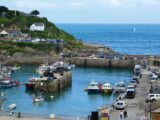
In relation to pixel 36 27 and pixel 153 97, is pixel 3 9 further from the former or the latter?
pixel 153 97

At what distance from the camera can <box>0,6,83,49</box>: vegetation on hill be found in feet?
396

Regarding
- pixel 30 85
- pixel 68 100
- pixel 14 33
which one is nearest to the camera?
pixel 68 100

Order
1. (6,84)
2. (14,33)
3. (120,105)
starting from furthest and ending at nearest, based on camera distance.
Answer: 1. (14,33)
2. (6,84)
3. (120,105)

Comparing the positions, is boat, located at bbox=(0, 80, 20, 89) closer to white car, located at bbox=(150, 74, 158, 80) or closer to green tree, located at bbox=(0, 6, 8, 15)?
white car, located at bbox=(150, 74, 158, 80)

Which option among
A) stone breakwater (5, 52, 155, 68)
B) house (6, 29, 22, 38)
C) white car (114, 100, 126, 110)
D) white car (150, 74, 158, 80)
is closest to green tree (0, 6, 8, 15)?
house (6, 29, 22, 38)

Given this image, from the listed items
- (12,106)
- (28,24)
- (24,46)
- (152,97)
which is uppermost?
(28,24)

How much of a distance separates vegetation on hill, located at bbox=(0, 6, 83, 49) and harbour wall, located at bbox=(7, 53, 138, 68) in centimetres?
1683

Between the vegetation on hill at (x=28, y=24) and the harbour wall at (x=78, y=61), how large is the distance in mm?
16828

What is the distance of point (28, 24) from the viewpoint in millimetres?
127812

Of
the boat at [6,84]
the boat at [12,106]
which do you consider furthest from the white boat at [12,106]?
the boat at [6,84]

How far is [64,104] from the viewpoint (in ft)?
187

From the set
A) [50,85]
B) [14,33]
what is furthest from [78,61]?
[50,85]

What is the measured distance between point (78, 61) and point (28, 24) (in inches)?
1321

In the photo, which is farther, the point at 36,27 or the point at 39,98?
the point at 36,27
